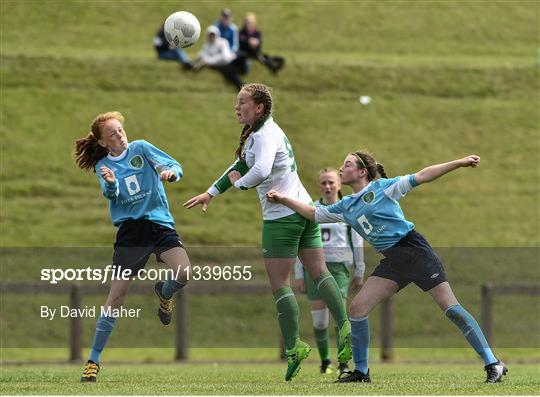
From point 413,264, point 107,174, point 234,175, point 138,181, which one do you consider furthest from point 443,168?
point 107,174

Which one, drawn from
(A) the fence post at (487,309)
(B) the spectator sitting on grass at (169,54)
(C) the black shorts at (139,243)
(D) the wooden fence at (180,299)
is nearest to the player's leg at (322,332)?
(C) the black shorts at (139,243)

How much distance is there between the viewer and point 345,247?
12148 millimetres

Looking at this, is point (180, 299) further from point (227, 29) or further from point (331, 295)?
point (227, 29)

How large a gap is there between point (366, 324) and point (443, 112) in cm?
2233

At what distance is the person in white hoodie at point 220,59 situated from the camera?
93.7ft

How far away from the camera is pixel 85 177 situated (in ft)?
86.5

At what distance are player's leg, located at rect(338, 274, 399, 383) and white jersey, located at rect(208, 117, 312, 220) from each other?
3.13ft

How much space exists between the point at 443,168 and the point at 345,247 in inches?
146

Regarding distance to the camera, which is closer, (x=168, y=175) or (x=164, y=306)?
(x=168, y=175)

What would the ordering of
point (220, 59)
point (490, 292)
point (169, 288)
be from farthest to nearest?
1. point (220, 59)
2. point (490, 292)
3. point (169, 288)

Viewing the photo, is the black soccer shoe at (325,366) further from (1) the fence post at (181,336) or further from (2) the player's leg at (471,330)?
(1) the fence post at (181,336)

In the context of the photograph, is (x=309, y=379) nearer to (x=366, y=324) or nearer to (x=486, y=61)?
(x=366, y=324)

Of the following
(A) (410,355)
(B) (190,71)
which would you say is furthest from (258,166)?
(B) (190,71)

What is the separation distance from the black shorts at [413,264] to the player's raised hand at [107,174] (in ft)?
8.18
